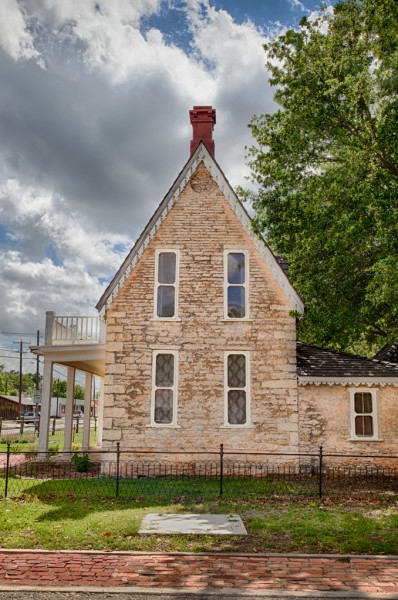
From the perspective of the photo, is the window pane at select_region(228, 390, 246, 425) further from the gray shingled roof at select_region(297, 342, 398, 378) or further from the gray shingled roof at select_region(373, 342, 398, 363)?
the gray shingled roof at select_region(373, 342, 398, 363)

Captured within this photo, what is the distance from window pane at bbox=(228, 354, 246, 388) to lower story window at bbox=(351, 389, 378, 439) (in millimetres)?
3560

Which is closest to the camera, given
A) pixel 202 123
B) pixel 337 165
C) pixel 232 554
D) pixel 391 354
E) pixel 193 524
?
pixel 232 554

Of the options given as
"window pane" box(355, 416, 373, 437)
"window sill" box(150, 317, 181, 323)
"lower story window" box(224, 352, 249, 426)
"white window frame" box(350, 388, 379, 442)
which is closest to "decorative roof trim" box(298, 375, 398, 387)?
"white window frame" box(350, 388, 379, 442)

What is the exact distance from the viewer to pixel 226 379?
16875mm

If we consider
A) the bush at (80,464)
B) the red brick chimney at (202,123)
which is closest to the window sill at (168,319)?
the bush at (80,464)

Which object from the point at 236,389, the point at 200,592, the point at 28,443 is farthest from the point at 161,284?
the point at 28,443

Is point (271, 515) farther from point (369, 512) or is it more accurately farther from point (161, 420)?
point (161, 420)

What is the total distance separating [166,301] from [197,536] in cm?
961

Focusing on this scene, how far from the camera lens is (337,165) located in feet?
53.2

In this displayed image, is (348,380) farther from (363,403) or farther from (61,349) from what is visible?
(61,349)

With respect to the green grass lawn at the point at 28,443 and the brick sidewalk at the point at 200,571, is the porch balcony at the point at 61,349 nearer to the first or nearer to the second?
the green grass lawn at the point at 28,443

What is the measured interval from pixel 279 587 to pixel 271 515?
12.9 feet

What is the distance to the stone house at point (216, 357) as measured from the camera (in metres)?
16.6

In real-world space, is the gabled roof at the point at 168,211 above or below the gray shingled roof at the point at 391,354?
above
